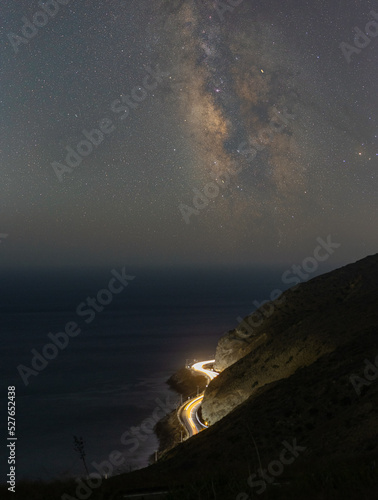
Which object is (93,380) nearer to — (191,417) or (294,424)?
(191,417)

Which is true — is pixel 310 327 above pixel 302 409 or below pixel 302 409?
above

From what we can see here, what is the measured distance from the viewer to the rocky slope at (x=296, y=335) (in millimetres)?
45312

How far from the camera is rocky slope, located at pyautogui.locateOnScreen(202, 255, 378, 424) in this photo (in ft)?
149

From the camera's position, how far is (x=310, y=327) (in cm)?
5119

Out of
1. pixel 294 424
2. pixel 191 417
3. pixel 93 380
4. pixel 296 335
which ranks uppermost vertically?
pixel 93 380

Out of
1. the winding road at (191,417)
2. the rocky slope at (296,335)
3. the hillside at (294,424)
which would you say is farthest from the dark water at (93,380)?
the hillside at (294,424)

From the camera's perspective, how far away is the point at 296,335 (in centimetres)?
5100

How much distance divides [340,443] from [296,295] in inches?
1965

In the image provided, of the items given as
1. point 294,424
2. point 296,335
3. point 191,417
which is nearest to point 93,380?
point 191,417

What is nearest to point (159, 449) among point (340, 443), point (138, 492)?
point (340, 443)

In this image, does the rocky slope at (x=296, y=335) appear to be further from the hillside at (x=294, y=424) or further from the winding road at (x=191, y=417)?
the winding road at (x=191, y=417)

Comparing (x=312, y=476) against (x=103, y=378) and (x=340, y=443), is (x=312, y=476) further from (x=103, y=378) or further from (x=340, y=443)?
(x=103, y=378)

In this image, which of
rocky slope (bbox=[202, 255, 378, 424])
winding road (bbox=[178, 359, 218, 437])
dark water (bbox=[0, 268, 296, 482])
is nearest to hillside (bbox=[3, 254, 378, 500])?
rocky slope (bbox=[202, 255, 378, 424])

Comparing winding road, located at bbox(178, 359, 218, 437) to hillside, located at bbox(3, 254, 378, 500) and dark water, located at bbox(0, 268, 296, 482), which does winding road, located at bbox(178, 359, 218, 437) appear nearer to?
hillside, located at bbox(3, 254, 378, 500)
